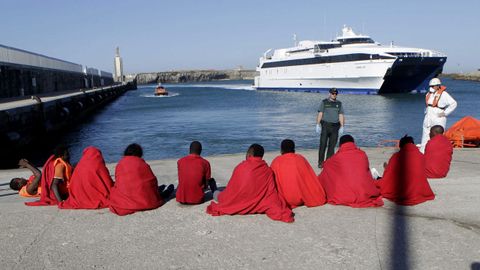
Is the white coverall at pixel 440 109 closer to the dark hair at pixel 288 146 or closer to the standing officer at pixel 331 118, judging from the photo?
the standing officer at pixel 331 118

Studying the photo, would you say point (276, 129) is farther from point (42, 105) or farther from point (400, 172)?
point (400, 172)

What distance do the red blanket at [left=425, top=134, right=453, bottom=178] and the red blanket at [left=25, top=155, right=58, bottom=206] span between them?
531 cm

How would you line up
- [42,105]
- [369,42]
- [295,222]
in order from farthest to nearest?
[369,42] → [42,105] → [295,222]

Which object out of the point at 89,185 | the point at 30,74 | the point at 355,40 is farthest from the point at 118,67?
the point at 89,185

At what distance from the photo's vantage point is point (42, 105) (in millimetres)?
21016

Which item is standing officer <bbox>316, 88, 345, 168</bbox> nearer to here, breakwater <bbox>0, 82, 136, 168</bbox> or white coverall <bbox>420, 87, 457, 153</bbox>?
white coverall <bbox>420, 87, 457, 153</bbox>

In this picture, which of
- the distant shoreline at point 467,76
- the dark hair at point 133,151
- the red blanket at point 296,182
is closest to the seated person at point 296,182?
the red blanket at point 296,182

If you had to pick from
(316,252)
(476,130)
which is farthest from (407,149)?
(476,130)

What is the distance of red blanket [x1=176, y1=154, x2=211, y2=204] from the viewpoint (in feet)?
18.8

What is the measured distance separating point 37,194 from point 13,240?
2015 millimetres

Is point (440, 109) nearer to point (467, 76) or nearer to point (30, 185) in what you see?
point (30, 185)

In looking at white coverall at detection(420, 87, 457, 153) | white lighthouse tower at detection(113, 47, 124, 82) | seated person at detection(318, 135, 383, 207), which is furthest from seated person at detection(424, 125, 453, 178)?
white lighthouse tower at detection(113, 47, 124, 82)

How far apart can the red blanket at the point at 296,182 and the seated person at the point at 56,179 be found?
2645 millimetres

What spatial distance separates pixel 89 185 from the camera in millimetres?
5691
